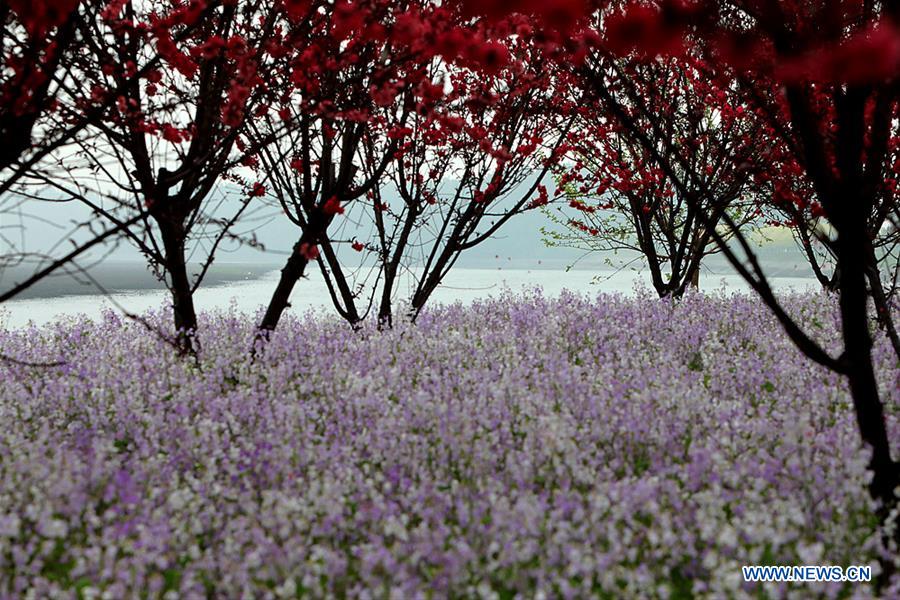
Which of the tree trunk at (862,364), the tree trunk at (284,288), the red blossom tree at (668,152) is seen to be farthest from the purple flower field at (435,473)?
the red blossom tree at (668,152)

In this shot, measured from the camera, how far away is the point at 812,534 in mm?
3910

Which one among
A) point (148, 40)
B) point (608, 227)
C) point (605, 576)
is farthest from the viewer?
point (608, 227)

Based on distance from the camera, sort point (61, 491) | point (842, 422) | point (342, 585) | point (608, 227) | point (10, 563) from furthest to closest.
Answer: point (608, 227) → point (842, 422) → point (61, 491) → point (10, 563) → point (342, 585)

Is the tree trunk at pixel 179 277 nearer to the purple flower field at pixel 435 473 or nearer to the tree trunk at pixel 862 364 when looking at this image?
the purple flower field at pixel 435 473

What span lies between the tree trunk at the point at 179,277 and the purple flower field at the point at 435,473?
83cm

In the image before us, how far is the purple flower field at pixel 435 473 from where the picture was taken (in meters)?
3.60

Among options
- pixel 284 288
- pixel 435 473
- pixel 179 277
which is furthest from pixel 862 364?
pixel 179 277

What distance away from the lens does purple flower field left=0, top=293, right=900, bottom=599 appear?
3.60m

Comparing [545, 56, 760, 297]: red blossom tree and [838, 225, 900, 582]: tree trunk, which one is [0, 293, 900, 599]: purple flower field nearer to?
[838, 225, 900, 582]: tree trunk

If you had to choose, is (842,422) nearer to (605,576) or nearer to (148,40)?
(605,576)

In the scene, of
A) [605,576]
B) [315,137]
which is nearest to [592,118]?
[315,137]

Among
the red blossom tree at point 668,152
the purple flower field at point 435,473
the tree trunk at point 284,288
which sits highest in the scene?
the red blossom tree at point 668,152

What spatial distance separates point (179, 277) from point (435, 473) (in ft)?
17.0

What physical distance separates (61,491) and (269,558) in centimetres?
146
